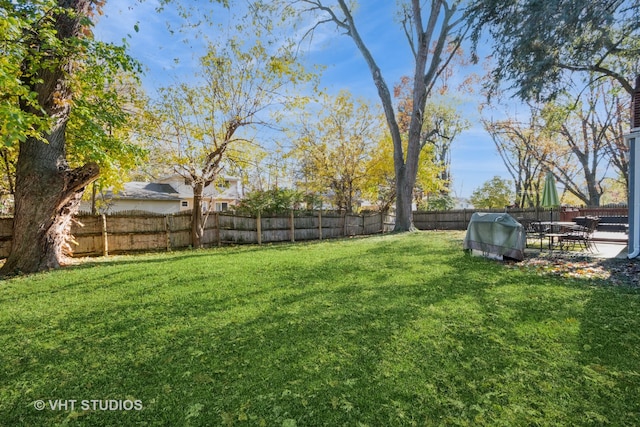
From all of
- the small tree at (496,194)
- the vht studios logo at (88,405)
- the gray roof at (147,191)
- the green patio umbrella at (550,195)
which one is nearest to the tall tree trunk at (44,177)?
the vht studios logo at (88,405)

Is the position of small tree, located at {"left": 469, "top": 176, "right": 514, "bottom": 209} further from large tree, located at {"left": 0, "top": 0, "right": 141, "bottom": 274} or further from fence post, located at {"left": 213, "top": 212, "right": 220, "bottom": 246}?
large tree, located at {"left": 0, "top": 0, "right": 141, "bottom": 274}

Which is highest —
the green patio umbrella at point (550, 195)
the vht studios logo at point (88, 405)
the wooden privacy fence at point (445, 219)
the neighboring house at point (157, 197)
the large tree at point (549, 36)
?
the large tree at point (549, 36)

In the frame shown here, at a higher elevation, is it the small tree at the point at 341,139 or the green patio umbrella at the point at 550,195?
the small tree at the point at 341,139

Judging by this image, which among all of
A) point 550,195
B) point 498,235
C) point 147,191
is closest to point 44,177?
point 498,235

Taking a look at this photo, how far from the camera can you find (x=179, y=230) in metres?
10.6

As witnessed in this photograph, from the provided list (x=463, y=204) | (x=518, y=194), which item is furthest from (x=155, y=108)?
(x=463, y=204)

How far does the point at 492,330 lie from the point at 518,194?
88.0ft

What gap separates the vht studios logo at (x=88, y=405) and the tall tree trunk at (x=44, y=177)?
5950 millimetres

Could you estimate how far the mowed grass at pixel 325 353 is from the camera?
202 cm

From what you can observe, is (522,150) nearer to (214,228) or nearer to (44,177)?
(214,228)

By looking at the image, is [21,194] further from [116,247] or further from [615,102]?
[615,102]

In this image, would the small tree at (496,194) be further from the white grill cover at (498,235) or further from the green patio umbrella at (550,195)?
the white grill cover at (498,235)

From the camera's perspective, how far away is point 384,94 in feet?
44.1

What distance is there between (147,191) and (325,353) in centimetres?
2161
